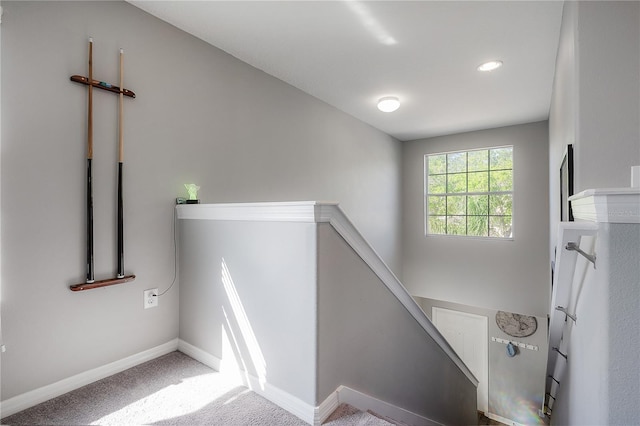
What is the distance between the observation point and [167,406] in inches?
61.1

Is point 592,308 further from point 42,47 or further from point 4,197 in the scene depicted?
point 42,47

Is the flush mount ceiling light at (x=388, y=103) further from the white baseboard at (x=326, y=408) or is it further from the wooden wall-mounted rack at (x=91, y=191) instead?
the white baseboard at (x=326, y=408)

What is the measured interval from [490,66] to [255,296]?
2.65m

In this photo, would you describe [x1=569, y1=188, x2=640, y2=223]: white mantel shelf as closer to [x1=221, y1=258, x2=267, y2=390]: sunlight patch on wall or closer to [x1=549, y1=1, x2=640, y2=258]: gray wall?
[x1=549, y1=1, x2=640, y2=258]: gray wall

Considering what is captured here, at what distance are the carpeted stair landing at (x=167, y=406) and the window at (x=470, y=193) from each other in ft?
14.0

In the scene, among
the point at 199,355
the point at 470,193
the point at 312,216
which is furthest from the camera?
the point at 470,193

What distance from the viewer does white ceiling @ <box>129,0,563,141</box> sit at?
2002 mm

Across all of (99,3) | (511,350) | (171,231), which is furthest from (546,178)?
(99,3)

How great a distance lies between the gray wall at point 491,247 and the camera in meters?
4.49

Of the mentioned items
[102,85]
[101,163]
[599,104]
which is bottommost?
[101,163]

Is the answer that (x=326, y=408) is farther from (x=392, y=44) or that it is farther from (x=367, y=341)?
(x=392, y=44)

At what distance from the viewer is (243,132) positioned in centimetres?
268

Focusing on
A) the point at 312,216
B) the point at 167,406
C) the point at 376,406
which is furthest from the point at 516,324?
the point at 167,406

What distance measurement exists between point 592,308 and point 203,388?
174 cm
